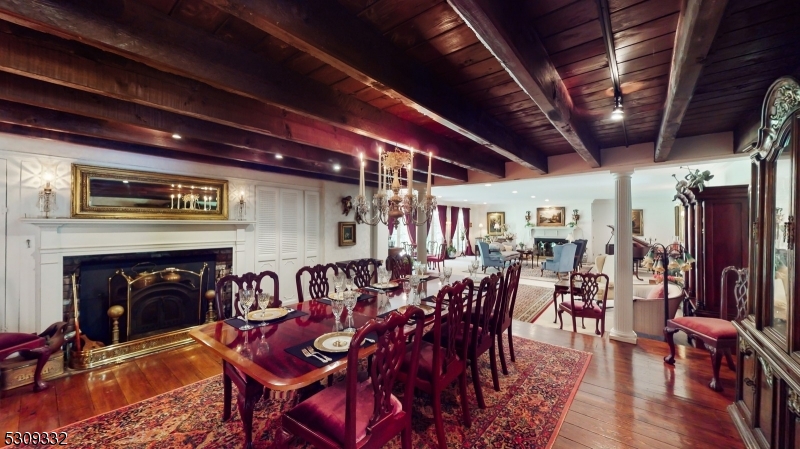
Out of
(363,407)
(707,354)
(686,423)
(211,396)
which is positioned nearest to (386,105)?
(363,407)

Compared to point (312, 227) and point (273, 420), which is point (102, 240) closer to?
point (312, 227)

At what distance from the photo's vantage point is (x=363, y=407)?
5.02ft

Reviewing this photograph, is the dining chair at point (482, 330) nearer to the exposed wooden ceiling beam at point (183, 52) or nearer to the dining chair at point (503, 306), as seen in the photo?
the dining chair at point (503, 306)

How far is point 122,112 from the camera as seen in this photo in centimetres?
197

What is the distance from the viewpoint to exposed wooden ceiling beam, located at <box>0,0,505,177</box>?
1.05m

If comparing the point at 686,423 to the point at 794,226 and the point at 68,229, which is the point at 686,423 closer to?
the point at 794,226

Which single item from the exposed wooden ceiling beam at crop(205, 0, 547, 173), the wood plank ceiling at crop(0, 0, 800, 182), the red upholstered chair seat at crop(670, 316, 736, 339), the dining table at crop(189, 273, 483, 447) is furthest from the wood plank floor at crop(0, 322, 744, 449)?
the exposed wooden ceiling beam at crop(205, 0, 547, 173)

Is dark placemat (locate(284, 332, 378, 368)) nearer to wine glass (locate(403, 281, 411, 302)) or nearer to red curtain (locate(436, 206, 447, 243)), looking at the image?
wine glass (locate(403, 281, 411, 302))

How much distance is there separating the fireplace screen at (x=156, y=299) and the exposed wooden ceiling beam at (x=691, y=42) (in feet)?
15.2

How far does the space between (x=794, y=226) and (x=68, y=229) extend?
17.3 feet

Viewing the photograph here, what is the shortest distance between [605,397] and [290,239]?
4.28m

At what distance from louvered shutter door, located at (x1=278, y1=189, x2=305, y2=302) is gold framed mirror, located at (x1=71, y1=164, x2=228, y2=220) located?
871mm

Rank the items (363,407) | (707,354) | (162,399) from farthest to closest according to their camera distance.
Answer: (707,354), (162,399), (363,407)

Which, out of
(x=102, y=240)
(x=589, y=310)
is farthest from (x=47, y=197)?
(x=589, y=310)
